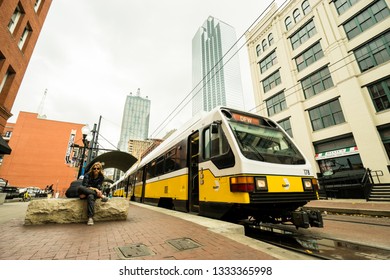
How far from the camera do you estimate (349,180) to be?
14.0 metres

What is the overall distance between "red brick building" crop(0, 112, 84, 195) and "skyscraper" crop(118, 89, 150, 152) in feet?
61.1

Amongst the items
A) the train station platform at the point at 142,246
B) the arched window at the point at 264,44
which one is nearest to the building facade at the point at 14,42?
the train station platform at the point at 142,246

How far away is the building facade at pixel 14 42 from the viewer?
9.62 m

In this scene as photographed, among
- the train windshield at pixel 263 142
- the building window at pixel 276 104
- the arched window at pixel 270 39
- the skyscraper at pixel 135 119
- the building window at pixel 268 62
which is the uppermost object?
the skyscraper at pixel 135 119

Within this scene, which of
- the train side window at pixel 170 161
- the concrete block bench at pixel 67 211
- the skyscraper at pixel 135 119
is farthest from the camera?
the skyscraper at pixel 135 119

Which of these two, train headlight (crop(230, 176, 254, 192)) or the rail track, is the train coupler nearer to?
the rail track

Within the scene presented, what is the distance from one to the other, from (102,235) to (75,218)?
2.00 meters

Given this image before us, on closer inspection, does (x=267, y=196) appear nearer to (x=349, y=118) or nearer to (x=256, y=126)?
(x=256, y=126)

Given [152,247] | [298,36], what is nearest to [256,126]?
[152,247]

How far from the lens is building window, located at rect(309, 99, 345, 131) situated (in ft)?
51.9

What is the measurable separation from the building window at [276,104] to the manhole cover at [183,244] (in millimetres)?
21062

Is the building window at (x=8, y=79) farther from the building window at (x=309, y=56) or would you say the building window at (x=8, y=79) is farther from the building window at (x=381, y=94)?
the building window at (x=381, y=94)

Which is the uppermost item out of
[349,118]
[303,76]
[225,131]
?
[303,76]

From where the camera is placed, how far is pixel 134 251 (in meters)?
2.44
